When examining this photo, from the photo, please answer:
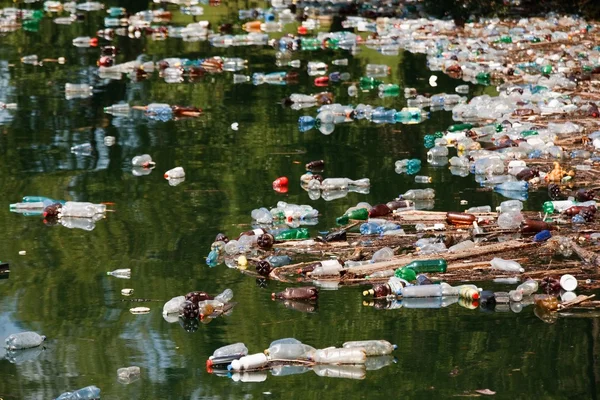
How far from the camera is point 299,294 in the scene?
6.02 meters

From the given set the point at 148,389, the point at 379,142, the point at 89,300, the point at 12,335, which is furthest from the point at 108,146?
the point at 148,389

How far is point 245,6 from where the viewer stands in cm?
2058

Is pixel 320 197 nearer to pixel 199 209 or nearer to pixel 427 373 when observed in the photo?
pixel 199 209

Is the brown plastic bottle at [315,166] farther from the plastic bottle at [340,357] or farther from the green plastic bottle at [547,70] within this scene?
the green plastic bottle at [547,70]

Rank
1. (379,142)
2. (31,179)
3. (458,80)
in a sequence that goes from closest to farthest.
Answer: (31,179) < (379,142) < (458,80)

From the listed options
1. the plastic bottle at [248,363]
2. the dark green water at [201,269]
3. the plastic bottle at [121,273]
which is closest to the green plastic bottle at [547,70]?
the dark green water at [201,269]

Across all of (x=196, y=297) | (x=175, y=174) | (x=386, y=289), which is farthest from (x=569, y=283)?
(x=175, y=174)

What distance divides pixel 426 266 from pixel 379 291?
384mm

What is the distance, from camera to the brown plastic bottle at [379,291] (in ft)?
19.8

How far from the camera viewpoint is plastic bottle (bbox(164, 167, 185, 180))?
8844 mm

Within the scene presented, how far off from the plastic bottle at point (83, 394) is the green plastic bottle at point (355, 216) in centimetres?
285

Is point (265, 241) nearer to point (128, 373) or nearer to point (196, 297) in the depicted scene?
point (196, 297)

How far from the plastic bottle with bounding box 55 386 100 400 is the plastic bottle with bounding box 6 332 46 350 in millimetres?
714

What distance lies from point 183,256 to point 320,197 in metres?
1.60
